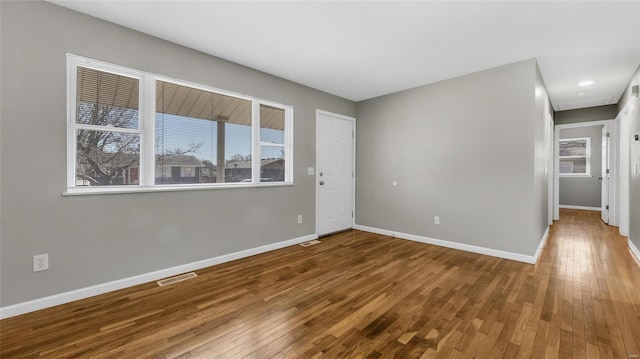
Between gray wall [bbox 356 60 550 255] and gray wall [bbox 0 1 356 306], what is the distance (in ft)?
9.20

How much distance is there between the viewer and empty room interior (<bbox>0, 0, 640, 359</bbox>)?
6.79ft

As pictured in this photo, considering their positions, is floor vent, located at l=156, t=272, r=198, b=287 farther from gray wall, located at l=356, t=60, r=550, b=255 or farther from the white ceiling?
gray wall, located at l=356, t=60, r=550, b=255

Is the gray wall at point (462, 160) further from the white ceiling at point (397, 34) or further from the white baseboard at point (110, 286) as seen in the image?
the white baseboard at point (110, 286)

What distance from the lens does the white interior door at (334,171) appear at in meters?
4.81

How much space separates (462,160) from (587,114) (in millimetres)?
4332

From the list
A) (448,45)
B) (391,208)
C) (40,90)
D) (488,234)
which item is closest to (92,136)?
(40,90)

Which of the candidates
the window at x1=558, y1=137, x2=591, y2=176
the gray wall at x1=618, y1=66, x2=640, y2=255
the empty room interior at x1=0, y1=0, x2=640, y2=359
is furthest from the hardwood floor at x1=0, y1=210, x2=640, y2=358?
the window at x1=558, y1=137, x2=591, y2=176

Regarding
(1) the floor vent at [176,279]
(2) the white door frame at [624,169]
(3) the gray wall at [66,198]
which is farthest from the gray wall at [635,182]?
(1) the floor vent at [176,279]

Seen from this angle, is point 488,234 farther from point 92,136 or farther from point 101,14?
point 101,14

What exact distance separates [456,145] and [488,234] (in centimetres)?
137

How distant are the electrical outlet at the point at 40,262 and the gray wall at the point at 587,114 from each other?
9074 millimetres

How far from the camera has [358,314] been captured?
2.22m

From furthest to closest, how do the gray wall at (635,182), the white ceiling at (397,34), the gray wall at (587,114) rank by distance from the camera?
the gray wall at (587,114) < the gray wall at (635,182) < the white ceiling at (397,34)

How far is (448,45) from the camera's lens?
3066 mm
